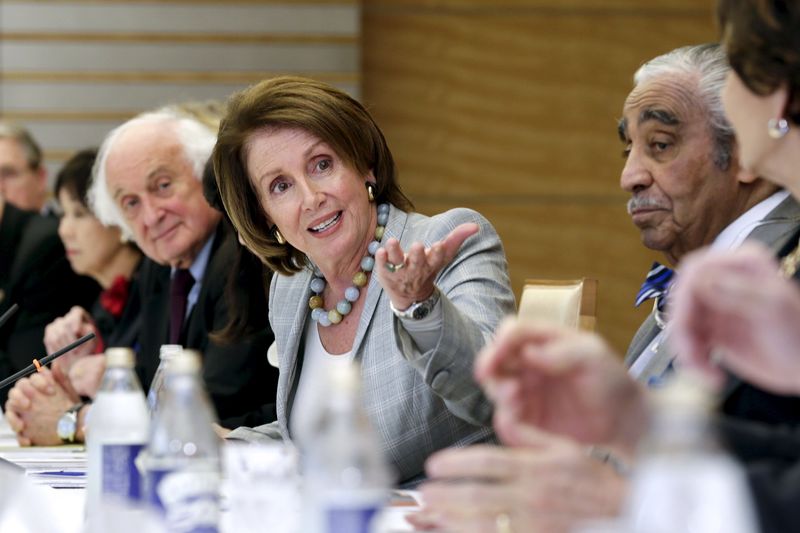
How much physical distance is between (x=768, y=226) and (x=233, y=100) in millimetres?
1312

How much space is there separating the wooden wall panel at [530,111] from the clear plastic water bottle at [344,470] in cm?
594

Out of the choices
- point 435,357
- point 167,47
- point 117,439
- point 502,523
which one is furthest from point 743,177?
point 167,47

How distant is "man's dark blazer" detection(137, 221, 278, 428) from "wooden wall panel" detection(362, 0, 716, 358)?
339cm

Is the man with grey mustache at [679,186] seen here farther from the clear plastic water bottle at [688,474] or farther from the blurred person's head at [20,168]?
the blurred person's head at [20,168]

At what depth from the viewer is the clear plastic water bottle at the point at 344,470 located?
1.16 metres

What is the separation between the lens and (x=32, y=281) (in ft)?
17.7

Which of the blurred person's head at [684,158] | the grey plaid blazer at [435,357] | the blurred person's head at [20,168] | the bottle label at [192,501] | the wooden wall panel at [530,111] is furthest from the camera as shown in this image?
the wooden wall panel at [530,111]

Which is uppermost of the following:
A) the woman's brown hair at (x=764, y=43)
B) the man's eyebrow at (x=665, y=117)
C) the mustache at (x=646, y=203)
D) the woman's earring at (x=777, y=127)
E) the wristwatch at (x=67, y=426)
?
the woman's brown hair at (x=764, y=43)

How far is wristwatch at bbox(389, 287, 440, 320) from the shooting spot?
206cm

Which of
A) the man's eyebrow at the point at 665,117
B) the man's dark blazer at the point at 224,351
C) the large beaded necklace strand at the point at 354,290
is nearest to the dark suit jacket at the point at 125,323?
the man's dark blazer at the point at 224,351

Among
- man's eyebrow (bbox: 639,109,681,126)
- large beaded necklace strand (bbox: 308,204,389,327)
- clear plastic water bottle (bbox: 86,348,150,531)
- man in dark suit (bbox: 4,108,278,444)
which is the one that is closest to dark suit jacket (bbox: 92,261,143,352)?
man in dark suit (bbox: 4,108,278,444)

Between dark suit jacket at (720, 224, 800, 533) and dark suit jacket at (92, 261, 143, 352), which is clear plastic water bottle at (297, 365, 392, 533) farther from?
dark suit jacket at (92, 261, 143, 352)

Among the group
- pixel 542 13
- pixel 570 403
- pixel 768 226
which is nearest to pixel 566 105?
pixel 542 13

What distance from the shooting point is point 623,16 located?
7109 mm
